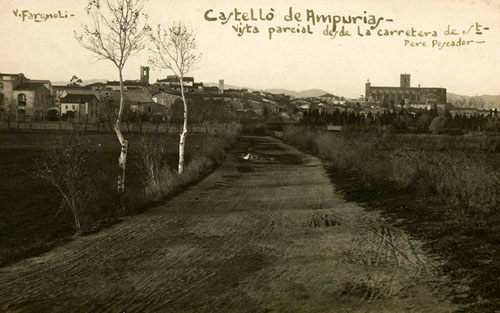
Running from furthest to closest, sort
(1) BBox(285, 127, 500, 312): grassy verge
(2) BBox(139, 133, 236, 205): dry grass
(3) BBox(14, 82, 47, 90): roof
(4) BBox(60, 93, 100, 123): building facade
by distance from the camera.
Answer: (4) BBox(60, 93, 100, 123): building facade < (3) BBox(14, 82, 47, 90): roof < (2) BBox(139, 133, 236, 205): dry grass < (1) BBox(285, 127, 500, 312): grassy verge

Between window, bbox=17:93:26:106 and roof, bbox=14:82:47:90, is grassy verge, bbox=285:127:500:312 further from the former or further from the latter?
roof, bbox=14:82:47:90

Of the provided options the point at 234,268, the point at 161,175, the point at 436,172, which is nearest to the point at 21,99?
the point at 161,175

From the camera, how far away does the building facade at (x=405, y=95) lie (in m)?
147

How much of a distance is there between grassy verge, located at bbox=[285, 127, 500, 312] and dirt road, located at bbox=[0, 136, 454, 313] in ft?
1.60

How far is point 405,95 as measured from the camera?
156 meters

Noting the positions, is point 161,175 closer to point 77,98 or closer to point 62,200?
point 62,200

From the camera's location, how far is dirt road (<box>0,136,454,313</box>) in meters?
6.52

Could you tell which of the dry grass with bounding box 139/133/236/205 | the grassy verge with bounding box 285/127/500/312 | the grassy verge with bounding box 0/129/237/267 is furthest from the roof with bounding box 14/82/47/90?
the grassy verge with bounding box 285/127/500/312

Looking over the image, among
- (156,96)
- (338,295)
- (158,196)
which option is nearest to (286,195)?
(158,196)

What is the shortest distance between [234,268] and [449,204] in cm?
674

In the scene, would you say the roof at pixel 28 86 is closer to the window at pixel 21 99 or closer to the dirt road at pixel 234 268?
the window at pixel 21 99

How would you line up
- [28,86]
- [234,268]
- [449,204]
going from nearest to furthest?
[234,268], [449,204], [28,86]

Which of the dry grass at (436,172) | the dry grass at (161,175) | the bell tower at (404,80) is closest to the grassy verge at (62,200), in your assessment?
the dry grass at (161,175)

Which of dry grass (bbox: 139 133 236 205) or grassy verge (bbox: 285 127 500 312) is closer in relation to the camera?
grassy verge (bbox: 285 127 500 312)
